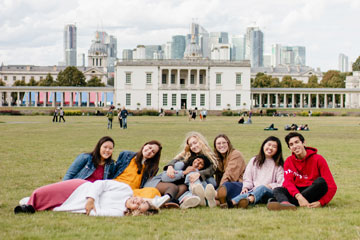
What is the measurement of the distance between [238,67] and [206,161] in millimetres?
67977

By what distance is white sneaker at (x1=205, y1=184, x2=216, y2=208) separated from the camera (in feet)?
25.0

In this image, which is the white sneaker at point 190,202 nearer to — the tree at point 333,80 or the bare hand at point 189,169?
the bare hand at point 189,169

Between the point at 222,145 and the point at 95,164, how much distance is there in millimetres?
2117

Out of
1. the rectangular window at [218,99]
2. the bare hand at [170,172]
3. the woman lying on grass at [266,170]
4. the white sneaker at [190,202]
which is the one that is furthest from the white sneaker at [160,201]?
the rectangular window at [218,99]

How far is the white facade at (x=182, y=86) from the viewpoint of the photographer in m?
74.0

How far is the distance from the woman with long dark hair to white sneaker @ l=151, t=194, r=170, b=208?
0.71m

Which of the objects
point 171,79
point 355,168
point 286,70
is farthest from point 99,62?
point 355,168

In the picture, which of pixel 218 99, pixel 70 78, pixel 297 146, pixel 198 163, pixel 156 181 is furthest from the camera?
pixel 70 78

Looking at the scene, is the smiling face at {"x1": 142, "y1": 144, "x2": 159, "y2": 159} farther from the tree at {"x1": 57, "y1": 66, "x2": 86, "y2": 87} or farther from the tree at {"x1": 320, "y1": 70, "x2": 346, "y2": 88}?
the tree at {"x1": 320, "y1": 70, "x2": 346, "y2": 88}

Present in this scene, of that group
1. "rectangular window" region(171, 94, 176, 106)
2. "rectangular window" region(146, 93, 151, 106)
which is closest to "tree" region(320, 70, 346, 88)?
"rectangular window" region(171, 94, 176, 106)

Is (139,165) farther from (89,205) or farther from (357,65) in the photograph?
(357,65)

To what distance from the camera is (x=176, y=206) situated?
761 centimetres

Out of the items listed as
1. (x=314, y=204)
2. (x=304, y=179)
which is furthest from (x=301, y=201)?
(x=304, y=179)

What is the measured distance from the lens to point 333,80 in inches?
4134
